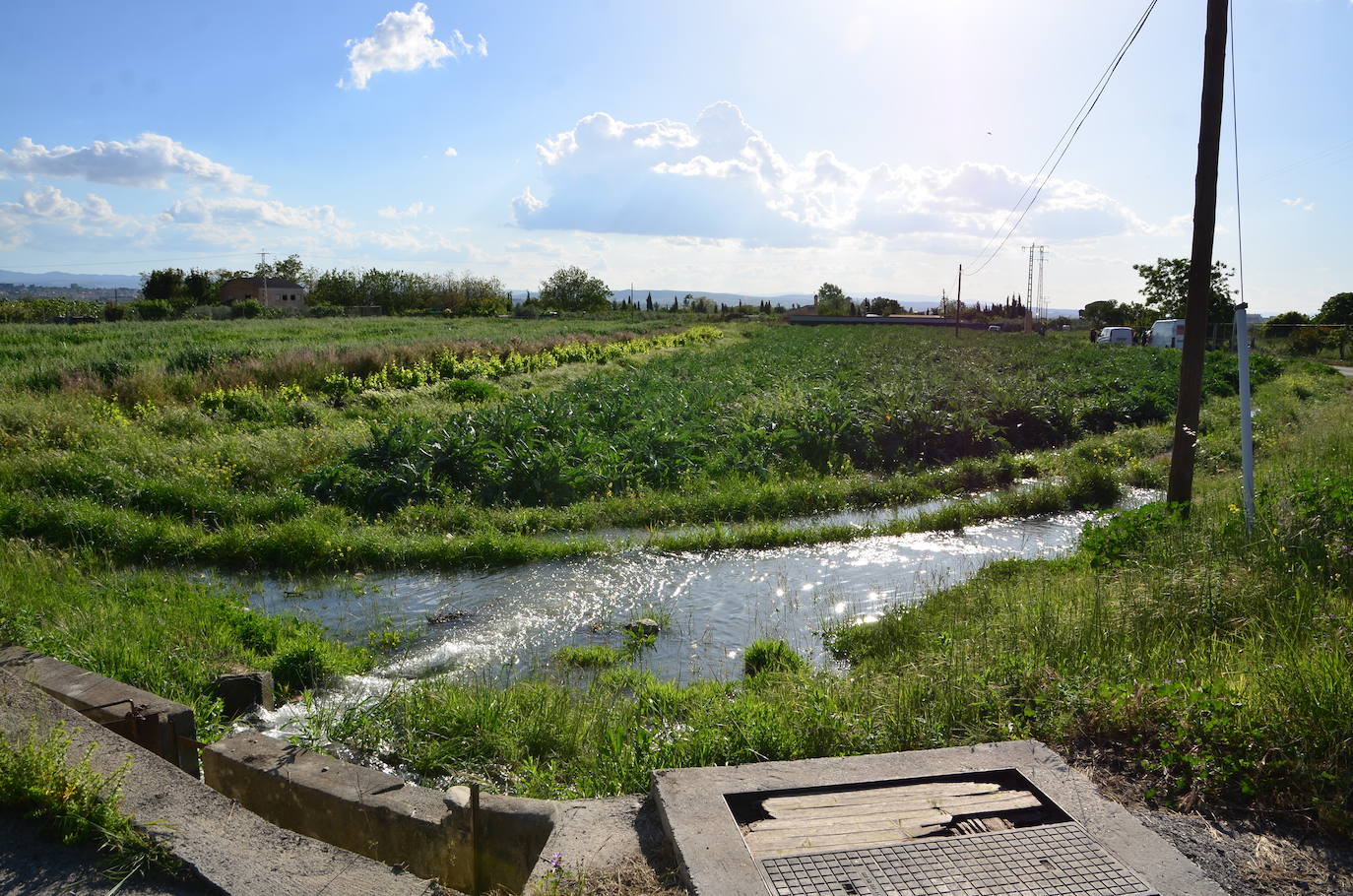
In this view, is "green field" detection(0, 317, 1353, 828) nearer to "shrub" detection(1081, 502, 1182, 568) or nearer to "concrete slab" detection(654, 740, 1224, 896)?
"shrub" detection(1081, 502, 1182, 568)

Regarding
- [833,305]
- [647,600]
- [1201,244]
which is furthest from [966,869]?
[833,305]

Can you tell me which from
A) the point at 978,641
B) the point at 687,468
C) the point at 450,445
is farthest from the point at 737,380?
the point at 978,641

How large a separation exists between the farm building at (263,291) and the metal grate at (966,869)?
318 feet

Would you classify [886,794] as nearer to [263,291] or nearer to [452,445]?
[452,445]

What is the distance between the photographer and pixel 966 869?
3.29m

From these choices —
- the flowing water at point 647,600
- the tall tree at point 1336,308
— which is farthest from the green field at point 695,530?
the tall tree at point 1336,308

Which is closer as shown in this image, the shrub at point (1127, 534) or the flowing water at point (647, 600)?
the flowing water at point (647, 600)

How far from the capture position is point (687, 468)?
14.3 meters

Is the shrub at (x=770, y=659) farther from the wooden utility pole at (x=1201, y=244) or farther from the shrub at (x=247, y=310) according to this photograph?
the shrub at (x=247, y=310)

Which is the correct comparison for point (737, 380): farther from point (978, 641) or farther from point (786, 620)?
point (978, 641)

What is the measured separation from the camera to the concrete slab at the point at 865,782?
3.24 m

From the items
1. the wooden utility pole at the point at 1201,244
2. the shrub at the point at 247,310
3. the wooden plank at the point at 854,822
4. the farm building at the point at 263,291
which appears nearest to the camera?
the wooden plank at the point at 854,822

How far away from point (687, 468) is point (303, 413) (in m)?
8.55

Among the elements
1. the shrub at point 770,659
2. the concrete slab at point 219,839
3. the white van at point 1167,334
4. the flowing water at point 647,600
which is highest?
the white van at point 1167,334
